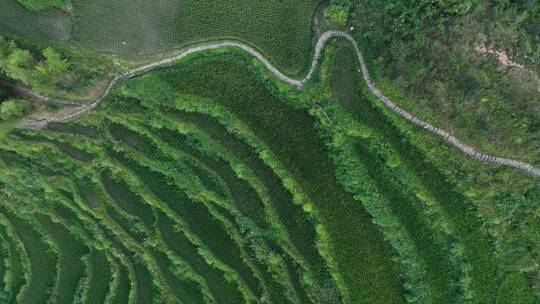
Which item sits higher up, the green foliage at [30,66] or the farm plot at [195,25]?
the farm plot at [195,25]

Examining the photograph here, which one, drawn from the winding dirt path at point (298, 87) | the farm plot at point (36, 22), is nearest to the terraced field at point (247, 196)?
the winding dirt path at point (298, 87)

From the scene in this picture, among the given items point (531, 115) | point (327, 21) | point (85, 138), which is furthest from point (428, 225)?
point (85, 138)

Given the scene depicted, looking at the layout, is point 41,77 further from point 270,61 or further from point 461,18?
point 461,18

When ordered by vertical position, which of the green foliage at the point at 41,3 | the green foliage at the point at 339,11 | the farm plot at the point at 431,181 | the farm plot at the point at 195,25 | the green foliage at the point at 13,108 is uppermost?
the green foliage at the point at 41,3

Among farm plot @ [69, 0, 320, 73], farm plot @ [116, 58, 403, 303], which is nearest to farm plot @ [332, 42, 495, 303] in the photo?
farm plot @ [116, 58, 403, 303]

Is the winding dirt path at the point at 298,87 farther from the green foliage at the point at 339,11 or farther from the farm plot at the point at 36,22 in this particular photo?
the farm plot at the point at 36,22

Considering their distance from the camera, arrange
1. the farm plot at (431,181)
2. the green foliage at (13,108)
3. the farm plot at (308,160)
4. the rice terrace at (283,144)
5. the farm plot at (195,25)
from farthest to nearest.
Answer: the farm plot at (195,25) < the farm plot at (308,160) < the green foliage at (13,108) < the farm plot at (431,181) < the rice terrace at (283,144)

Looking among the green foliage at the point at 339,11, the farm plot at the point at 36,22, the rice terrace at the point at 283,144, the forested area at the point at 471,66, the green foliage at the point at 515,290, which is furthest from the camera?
the farm plot at the point at 36,22
